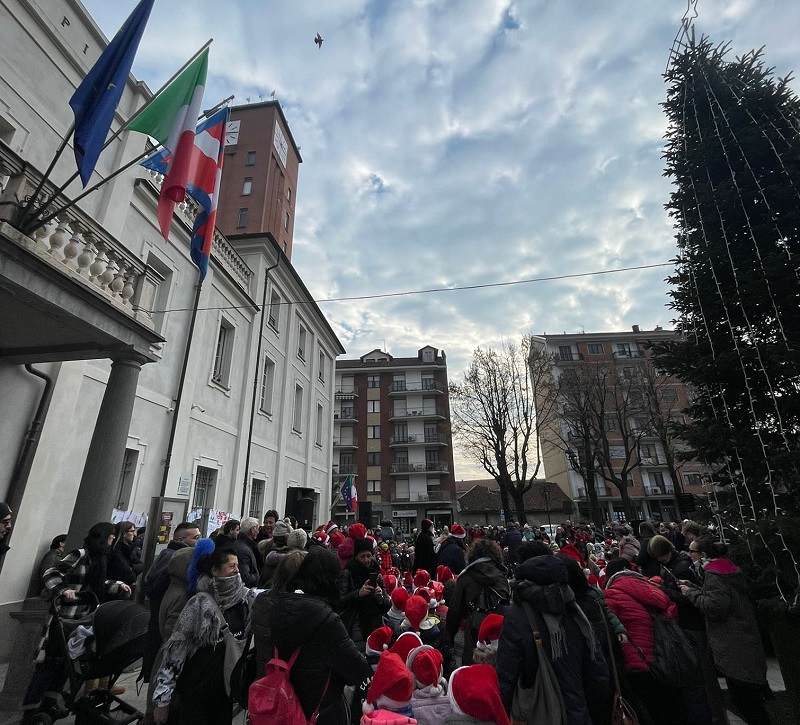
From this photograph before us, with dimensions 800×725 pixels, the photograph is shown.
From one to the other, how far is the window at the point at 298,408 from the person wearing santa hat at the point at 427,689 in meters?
17.7

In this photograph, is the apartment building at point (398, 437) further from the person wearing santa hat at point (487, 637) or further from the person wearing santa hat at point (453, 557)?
the person wearing santa hat at point (487, 637)

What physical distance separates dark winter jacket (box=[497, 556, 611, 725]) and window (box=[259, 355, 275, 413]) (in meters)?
14.5

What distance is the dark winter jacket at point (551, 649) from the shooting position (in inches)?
98.3

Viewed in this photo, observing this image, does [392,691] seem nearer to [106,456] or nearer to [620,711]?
[620,711]

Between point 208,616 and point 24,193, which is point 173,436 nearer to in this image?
point 24,193

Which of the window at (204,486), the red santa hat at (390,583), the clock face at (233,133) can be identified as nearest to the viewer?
the red santa hat at (390,583)

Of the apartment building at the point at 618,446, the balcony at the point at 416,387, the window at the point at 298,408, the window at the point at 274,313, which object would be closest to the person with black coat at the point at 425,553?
the window at the point at 274,313

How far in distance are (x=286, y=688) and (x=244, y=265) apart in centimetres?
1489

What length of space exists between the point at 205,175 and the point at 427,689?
25.5ft

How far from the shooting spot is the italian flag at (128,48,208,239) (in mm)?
6234

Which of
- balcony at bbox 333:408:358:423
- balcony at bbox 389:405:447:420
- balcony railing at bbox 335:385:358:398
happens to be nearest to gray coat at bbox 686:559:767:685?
balcony at bbox 389:405:447:420

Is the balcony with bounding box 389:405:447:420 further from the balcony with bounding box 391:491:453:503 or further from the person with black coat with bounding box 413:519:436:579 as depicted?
the person with black coat with bounding box 413:519:436:579

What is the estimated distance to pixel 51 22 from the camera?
7.64 meters

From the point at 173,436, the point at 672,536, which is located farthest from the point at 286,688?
the point at 672,536
